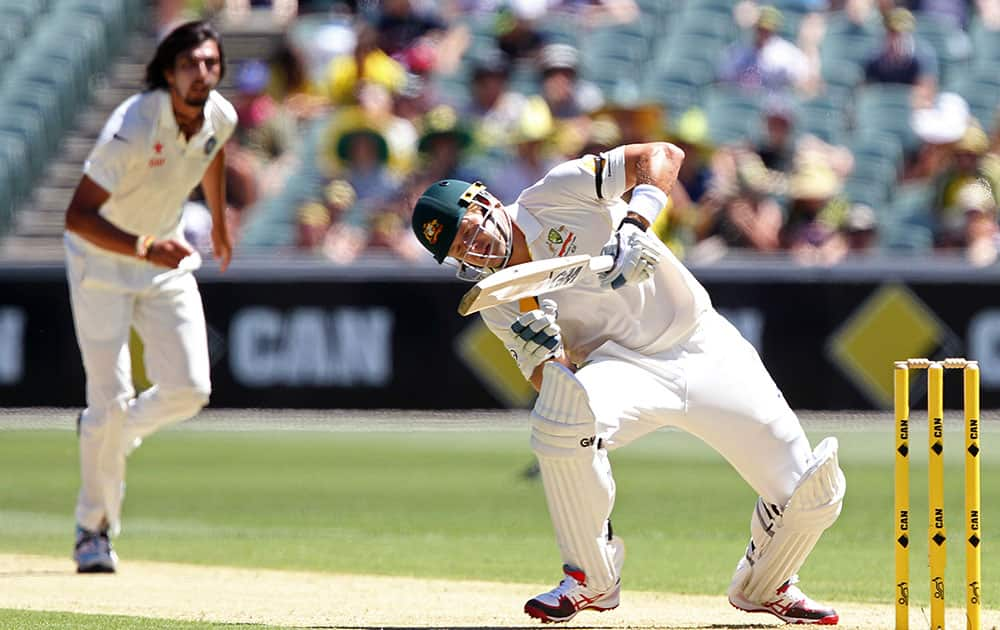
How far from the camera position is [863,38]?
17.3 m

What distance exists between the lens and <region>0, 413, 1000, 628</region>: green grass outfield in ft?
27.1

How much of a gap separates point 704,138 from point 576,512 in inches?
410

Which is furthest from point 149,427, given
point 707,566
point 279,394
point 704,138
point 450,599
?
point 704,138

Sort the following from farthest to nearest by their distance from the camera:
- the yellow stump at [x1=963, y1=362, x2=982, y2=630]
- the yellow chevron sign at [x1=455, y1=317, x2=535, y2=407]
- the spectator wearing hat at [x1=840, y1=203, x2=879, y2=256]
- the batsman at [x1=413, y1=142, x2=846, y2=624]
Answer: the spectator wearing hat at [x1=840, y1=203, x2=879, y2=256], the yellow chevron sign at [x1=455, y1=317, x2=535, y2=407], the batsman at [x1=413, y1=142, x2=846, y2=624], the yellow stump at [x1=963, y1=362, x2=982, y2=630]

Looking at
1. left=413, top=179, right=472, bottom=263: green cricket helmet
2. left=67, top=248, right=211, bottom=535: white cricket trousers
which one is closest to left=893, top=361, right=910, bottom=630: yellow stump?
left=413, top=179, right=472, bottom=263: green cricket helmet

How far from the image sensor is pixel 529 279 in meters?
5.77

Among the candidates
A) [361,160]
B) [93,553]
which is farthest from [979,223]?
[93,553]

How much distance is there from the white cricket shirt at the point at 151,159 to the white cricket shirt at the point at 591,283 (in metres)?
2.36

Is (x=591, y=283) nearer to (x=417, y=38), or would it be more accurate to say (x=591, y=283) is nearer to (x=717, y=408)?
(x=717, y=408)

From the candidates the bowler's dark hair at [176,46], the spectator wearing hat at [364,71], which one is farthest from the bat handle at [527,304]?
the spectator wearing hat at [364,71]

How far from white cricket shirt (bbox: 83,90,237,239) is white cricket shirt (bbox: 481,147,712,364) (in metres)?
2.36

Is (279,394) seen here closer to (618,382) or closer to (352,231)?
(352,231)

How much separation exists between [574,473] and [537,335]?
437 millimetres

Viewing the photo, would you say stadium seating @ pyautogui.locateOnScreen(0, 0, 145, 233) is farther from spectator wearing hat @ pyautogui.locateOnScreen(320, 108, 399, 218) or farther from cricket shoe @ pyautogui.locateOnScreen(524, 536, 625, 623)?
cricket shoe @ pyautogui.locateOnScreen(524, 536, 625, 623)
